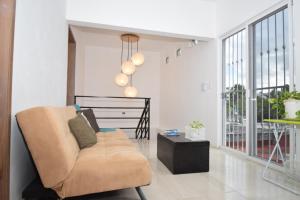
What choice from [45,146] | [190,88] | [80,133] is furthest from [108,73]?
[45,146]

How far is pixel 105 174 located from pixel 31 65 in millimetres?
1280

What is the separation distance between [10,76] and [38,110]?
33 centimetres

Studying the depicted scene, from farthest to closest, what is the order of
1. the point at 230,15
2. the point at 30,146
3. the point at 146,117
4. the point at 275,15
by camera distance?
the point at 146,117 → the point at 230,15 → the point at 275,15 → the point at 30,146

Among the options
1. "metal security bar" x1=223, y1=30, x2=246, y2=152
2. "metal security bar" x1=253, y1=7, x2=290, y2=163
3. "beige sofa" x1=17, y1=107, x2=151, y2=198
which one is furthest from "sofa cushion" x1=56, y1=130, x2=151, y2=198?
"metal security bar" x1=223, y1=30, x2=246, y2=152

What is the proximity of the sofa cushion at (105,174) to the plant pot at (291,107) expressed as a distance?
1652mm

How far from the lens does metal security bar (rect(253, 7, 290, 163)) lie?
2.65 meters

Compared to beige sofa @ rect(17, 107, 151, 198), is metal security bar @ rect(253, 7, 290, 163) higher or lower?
higher

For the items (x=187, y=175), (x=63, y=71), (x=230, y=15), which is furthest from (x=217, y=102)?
(x=63, y=71)

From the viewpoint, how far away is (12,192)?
59.6 inches

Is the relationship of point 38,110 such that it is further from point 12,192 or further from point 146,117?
point 146,117

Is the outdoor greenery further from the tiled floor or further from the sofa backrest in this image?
the sofa backrest

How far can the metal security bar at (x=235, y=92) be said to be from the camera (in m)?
3.43

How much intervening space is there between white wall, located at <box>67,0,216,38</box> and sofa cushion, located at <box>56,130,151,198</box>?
2.71 metres

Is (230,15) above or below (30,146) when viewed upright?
above
